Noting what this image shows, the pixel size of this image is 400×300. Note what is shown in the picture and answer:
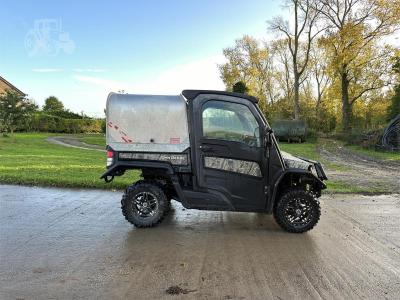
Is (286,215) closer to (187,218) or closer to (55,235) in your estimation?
(187,218)

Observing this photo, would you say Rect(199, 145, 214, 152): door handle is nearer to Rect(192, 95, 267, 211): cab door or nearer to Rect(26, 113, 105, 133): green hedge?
Rect(192, 95, 267, 211): cab door

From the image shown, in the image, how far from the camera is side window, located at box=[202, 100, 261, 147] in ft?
17.7

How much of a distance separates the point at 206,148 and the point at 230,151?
0.34 m

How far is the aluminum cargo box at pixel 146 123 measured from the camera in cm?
536

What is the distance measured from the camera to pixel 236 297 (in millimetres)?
3445

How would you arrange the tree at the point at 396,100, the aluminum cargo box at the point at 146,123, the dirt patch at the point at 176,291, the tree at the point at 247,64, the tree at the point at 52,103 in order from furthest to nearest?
the tree at the point at 52,103 < the tree at the point at 247,64 < the tree at the point at 396,100 < the aluminum cargo box at the point at 146,123 < the dirt patch at the point at 176,291

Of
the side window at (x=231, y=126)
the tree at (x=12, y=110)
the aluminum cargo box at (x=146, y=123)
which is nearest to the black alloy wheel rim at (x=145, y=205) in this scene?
the aluminum cargo box at (x=146, y=123)

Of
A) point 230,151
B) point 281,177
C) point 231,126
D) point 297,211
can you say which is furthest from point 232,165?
point 297,211

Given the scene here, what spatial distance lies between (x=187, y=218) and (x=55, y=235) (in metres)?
2.05

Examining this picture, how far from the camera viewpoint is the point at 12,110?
25453 millimetres

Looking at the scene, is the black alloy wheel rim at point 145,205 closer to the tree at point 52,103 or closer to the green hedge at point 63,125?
the green hedge at point 63,125

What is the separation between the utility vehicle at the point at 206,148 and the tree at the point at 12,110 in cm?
2312

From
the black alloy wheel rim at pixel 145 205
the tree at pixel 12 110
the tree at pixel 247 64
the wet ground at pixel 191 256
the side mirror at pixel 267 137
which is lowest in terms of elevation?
the wet ground at pixel 191 256

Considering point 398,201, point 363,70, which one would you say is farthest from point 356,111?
Answer: point 398,201
